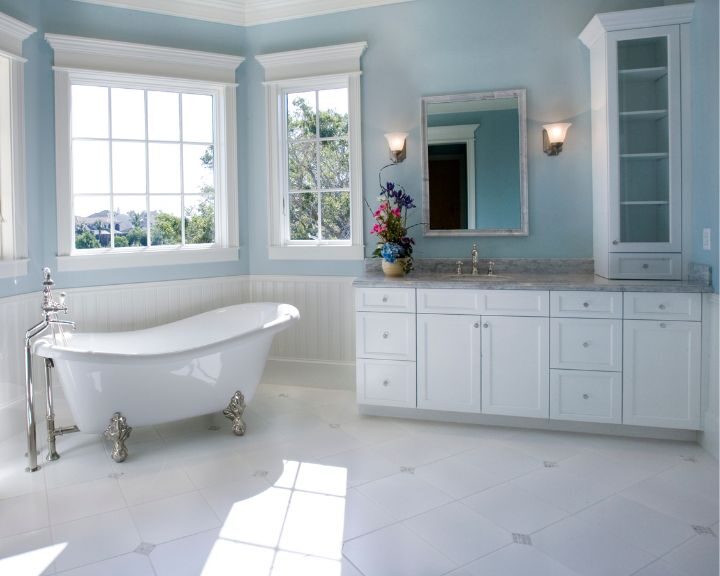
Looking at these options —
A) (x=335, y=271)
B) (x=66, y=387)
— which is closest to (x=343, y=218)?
(x=335, y=271)

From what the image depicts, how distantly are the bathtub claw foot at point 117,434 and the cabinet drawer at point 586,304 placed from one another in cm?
239

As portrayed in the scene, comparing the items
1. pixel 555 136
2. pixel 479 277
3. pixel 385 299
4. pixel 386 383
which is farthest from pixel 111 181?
pixel 555 136

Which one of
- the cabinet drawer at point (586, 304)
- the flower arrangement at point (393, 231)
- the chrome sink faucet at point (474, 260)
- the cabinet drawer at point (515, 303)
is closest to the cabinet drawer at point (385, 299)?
the flower arrangement at point (393, 231)

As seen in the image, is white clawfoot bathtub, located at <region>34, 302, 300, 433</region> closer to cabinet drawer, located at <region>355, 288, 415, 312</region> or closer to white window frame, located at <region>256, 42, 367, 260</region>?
cabinet drawer, located at <region>355, 288, 415, 312</region>

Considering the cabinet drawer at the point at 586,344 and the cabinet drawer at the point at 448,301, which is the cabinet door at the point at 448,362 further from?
the cabinet drawer at the point at 586,344

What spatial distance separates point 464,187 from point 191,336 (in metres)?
2.07

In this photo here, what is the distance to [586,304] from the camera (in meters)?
3.23

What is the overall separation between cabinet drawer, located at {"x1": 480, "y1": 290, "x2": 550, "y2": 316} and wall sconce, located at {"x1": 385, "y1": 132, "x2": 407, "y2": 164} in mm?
1224

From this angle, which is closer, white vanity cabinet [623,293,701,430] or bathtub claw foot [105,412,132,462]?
bathtub claw foot [105,412,132,462]

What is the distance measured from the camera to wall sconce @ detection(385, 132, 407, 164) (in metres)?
3.98

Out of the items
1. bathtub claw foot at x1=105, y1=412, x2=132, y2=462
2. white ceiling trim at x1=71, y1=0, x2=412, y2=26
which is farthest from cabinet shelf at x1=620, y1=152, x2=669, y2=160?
bathtub claw foot at x1=105, y1=412, x2=132, y2=462

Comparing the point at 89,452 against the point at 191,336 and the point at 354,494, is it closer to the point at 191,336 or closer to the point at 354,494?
the point at 191,336

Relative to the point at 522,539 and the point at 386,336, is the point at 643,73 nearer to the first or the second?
the point at 386,336

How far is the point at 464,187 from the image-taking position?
3918mm
